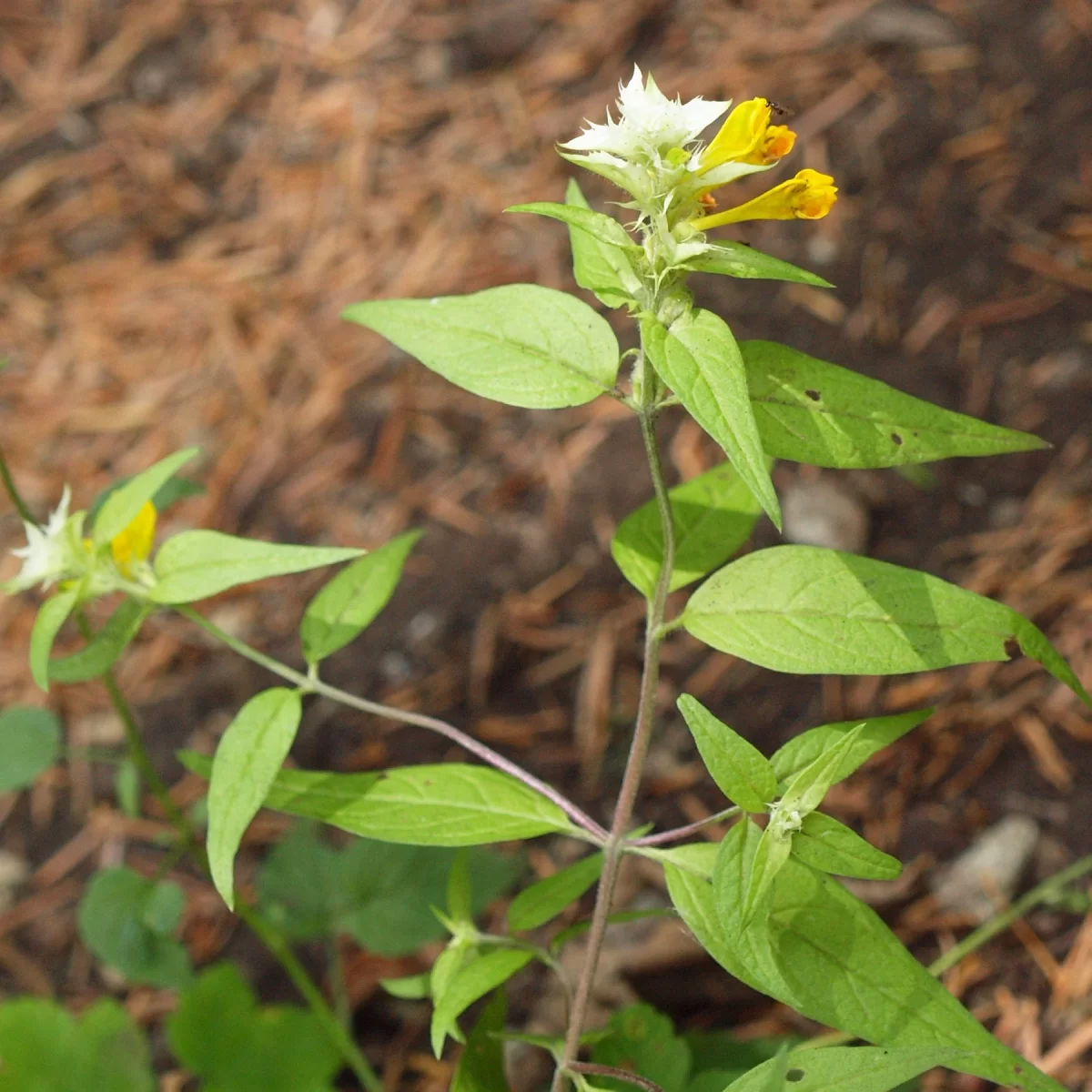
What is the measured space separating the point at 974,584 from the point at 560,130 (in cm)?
167

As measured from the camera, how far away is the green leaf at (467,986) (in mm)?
1230

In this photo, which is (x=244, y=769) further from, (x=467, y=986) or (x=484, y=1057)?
(x=484, y=1057)

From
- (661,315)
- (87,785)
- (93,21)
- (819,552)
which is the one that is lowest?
(87,785)

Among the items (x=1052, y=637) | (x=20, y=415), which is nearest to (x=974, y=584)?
(x=1052, y=637)

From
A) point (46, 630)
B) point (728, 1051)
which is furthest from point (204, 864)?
point (728, 1051)

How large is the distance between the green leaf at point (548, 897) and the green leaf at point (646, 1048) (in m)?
0.24

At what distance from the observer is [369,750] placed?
2.31 metres

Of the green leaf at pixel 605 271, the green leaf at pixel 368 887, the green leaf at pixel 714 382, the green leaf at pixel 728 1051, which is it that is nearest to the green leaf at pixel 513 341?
the green leaf at pixel 605 271

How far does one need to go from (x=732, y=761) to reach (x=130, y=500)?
0.73 meters

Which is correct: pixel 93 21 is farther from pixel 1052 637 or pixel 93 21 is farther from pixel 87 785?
pixel 1052 637

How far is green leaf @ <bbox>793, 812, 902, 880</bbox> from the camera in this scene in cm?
111

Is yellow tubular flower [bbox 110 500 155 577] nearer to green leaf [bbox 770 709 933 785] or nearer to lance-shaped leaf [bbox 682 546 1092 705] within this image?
lance-shaped leaf [bbox 682 546 1092 705]

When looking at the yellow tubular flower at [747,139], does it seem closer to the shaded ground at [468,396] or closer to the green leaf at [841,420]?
the green leaf at [841,420]

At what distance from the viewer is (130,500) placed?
1284 mm
